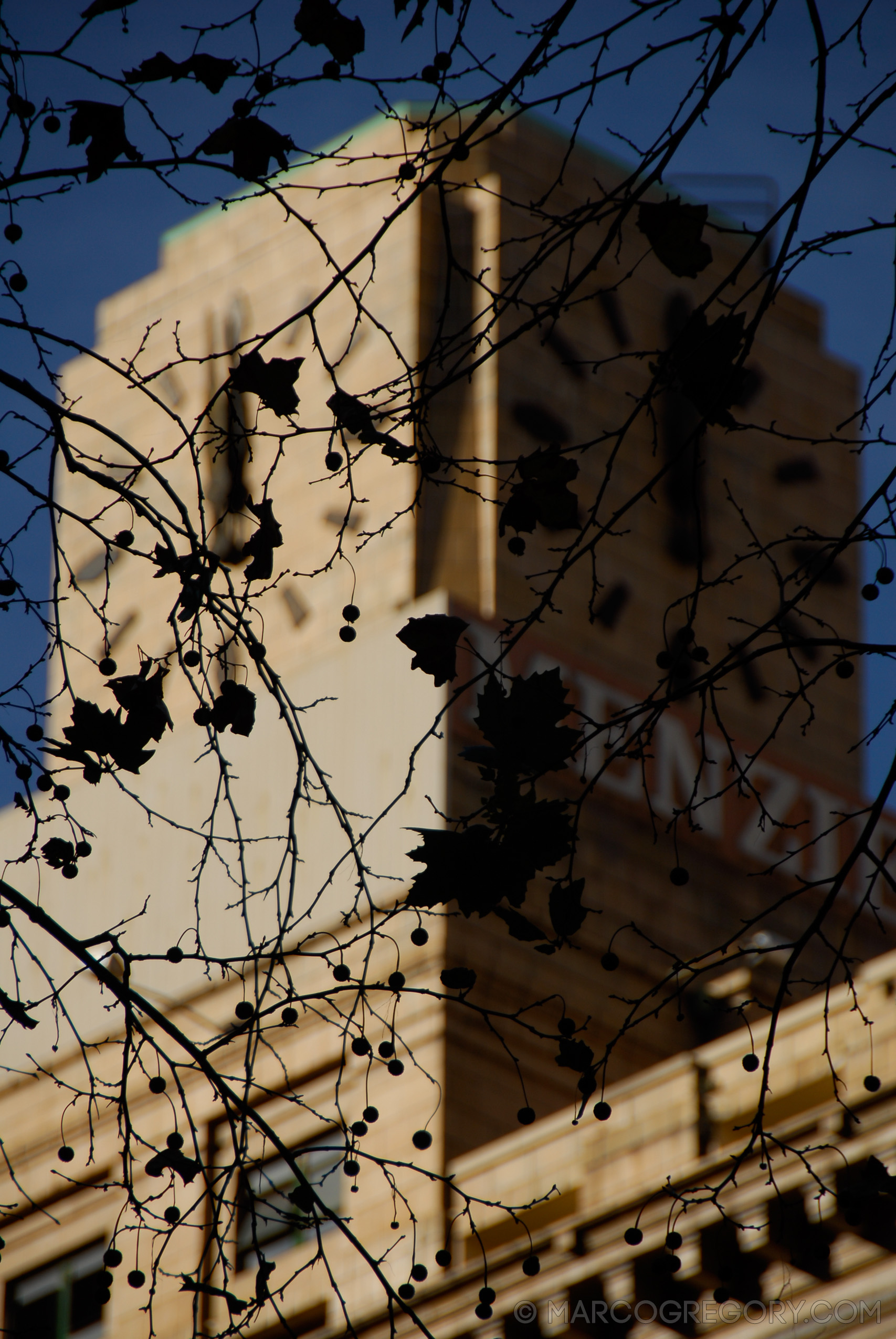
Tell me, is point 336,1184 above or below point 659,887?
below

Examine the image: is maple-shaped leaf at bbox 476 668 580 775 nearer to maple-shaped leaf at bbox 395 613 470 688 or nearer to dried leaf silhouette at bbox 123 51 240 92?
maple-shaped leaf at bbox 395 613 470 688

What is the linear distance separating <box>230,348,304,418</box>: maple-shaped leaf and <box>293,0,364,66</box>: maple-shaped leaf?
0.91m

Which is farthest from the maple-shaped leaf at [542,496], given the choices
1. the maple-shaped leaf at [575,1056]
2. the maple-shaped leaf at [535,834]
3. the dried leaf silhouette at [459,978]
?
the maple-shaped leaf at [575,1056]

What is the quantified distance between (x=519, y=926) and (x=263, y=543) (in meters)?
1.40

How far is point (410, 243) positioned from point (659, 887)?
36.9 ft

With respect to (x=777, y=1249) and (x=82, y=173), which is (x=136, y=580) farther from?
(x=82, y=173)

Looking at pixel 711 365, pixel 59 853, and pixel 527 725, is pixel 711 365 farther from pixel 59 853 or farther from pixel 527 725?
pixel 59 853

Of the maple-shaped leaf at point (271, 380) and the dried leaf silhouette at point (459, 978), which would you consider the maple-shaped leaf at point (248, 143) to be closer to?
the maple-shaped leaf at point (271, 380)

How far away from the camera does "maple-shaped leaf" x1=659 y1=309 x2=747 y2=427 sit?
18.6 ft

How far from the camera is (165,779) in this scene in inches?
1107

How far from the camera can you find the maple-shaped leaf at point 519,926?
5348 millimetres

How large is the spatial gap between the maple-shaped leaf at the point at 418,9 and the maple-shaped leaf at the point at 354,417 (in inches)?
40.6

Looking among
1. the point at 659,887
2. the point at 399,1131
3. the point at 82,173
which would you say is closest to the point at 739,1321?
the point at 399,1131

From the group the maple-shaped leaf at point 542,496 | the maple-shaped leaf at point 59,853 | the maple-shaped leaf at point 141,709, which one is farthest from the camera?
the maple-shaped leaf at point 141,709
